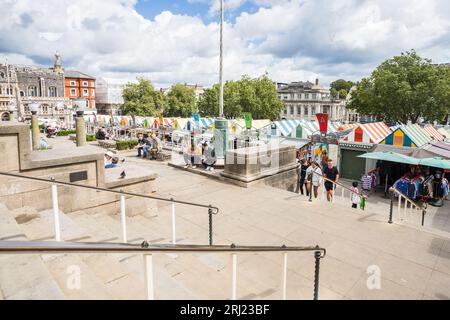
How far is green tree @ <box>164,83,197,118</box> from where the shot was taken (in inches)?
3098

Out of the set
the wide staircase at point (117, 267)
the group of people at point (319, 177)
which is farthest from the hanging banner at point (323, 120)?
the wide staircase at point (117, 267)

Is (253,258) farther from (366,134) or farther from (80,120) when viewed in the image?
(366,134)

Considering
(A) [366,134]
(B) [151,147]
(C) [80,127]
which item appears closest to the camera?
(C) [80,127]

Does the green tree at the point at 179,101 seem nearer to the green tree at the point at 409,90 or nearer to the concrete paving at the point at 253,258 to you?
the green tree at the point at 409,90

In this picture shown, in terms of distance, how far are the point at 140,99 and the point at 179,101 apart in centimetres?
1753

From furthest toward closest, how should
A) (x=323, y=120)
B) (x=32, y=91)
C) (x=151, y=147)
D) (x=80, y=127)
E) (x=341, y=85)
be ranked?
(x=341, y=85) → (x=32, y=91) → (x=151, y=147) → (x=323, y=120) → (x=80, y=127)

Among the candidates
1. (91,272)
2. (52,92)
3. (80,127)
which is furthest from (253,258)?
(52,92)

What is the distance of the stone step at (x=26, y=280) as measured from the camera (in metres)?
2.71

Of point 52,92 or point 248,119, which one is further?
point 52,92

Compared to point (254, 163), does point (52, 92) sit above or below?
above

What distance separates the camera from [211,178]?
12.1 m

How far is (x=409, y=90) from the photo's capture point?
3644 cm

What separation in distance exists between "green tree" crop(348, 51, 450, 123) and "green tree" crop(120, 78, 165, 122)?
42.1m

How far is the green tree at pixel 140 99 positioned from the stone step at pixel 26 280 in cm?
6183
